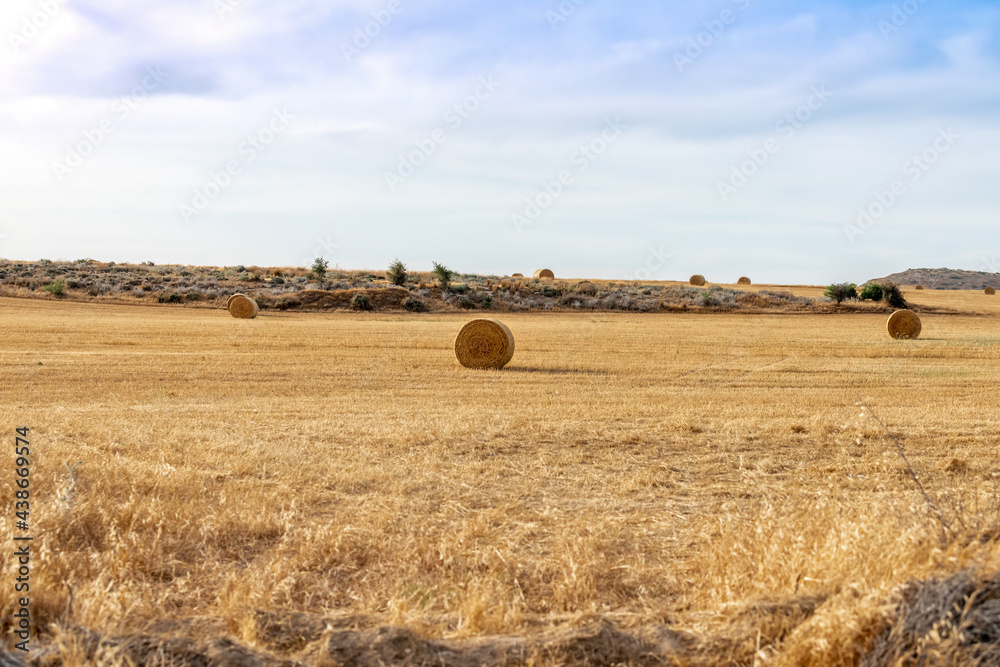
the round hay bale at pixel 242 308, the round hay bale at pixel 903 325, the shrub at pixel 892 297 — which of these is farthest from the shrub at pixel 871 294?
the round hay bale at pixel 242 308

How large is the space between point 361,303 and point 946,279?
3194 inches

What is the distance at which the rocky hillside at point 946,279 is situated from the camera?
294 feet

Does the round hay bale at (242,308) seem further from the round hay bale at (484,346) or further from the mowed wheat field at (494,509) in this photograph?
the round hay bale at (484,346)

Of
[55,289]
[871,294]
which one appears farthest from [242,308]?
[871,294]

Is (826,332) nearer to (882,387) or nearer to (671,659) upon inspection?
(882,387)

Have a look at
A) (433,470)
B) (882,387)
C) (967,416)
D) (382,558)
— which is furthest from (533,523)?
(882,387)

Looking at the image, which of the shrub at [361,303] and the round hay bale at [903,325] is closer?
the round hay bale at [903,325]

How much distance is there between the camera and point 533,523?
20.7 feet

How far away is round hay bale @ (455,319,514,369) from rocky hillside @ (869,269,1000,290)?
262 ft

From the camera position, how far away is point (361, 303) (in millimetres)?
42094

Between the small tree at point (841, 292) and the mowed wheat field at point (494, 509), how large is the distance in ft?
102

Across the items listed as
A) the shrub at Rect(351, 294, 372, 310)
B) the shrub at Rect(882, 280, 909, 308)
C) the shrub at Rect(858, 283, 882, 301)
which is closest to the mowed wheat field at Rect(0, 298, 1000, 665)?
the shrub at Rect(351, 294, 372, 310)

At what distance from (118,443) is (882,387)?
1374 cm

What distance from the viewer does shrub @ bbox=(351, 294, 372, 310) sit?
42.0 meters
